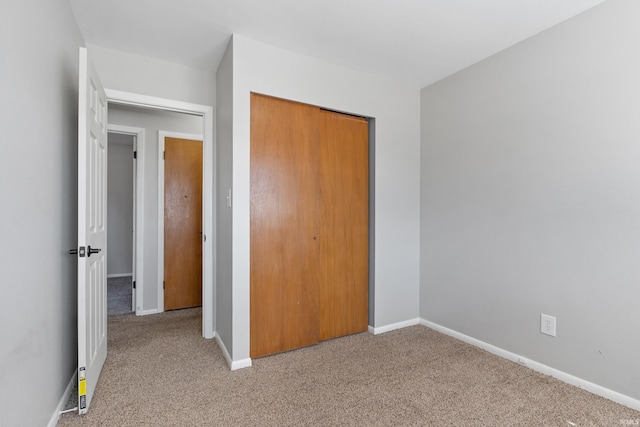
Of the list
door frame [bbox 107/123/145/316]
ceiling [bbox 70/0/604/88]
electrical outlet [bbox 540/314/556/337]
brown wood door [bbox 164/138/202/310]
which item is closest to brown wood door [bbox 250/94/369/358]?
ceiling [bbox 70/0/604/88]

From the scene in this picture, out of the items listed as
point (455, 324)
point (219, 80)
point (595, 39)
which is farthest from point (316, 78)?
point (455, 324)

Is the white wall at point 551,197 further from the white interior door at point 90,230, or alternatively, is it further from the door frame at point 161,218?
the door frame at point 161,218

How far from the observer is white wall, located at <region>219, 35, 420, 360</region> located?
2299 mm

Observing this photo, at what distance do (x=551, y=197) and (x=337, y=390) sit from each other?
1.93m

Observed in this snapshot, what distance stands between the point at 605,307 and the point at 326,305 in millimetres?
1906

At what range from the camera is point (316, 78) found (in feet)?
→ 8.67

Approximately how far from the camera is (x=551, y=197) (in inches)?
86.3

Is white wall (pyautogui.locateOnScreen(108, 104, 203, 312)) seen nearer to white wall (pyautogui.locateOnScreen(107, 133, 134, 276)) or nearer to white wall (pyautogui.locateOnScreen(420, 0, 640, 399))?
white wall (pyautogui.locateOnScreen(107, 133, 134, 276))

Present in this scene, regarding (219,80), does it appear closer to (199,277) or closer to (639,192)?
(199,277)

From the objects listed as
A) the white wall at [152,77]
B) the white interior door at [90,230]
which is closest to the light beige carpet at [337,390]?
the white interior door at [90,230]

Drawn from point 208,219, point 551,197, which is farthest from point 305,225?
point 551,197

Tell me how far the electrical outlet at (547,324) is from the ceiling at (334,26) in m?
2.01

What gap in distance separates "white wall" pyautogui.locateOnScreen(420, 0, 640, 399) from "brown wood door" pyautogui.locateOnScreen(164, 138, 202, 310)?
8.89ft

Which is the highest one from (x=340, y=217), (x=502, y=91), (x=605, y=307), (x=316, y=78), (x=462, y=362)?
(x=316, y=78)
